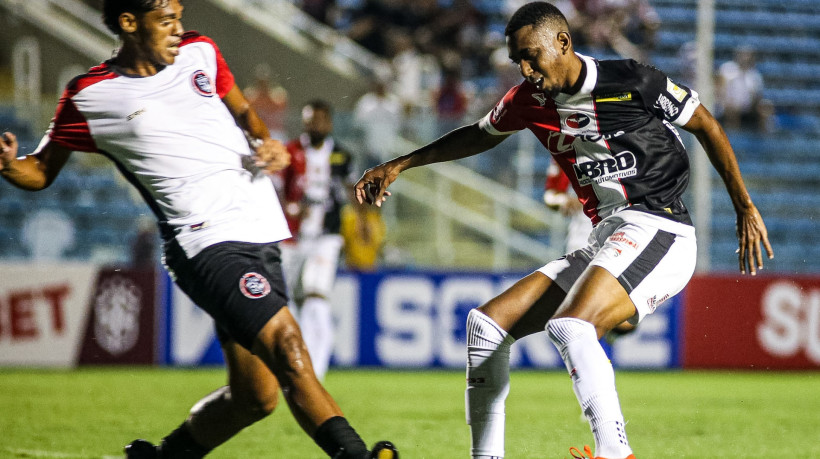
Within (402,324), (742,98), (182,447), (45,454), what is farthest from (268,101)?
(182,447)

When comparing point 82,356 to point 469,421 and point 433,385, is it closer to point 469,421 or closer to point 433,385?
point 433,385

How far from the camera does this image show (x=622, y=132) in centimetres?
473

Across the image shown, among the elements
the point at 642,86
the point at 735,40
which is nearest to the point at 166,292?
the point at 642,86

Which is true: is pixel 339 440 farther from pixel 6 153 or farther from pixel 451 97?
pixel 451 97

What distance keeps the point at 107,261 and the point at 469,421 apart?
921cm

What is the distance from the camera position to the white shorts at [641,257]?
454cm

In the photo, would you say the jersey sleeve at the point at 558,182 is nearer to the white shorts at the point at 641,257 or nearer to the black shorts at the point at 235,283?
the white shorts at the point at 641,257

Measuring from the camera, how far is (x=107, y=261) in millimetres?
13078

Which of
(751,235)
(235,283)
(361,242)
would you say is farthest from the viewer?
(361,242)

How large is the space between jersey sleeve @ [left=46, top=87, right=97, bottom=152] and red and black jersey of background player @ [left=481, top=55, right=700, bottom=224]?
6.50 ft

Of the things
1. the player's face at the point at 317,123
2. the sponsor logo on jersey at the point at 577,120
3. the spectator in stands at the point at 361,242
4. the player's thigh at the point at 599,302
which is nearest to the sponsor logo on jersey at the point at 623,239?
the player's thigh at the point at 599,302

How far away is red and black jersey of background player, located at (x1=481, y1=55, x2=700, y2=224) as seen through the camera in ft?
15.4

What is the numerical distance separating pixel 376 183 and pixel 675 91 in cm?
146

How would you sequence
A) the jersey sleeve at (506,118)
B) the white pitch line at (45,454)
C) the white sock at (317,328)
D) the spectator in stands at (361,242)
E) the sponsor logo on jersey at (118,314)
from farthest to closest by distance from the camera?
the spectator in stands at (361,242) → the sponsor logo on jersey at (118,314) → the white sock at (317,328) → the white pitch line at (45,454) → the jersey sleeve at (506,118)
